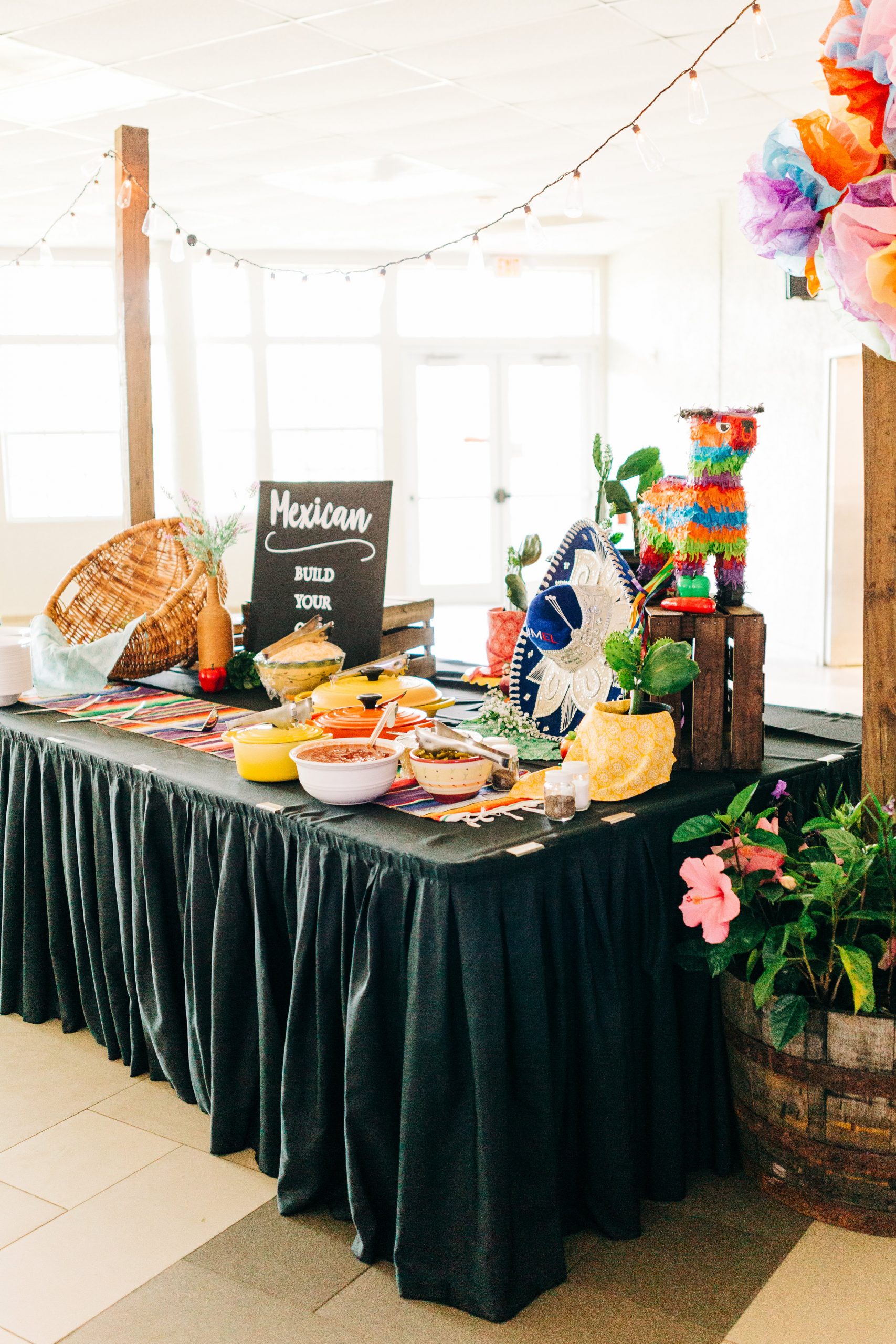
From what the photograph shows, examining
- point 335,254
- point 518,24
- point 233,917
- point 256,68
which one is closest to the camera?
point 233,917

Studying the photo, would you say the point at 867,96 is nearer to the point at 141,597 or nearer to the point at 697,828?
the point at 697,828

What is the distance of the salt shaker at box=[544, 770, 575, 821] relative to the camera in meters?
1.87

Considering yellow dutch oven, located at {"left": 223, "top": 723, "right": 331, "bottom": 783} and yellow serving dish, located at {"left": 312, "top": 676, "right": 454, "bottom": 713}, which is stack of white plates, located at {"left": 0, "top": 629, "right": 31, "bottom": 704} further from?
yellow dutch oven, located at {"left": 223, "top": 723, "right": 331, "bottom": 783}

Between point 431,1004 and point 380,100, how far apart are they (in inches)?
199

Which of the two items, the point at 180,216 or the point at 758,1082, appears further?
→ the point at 180,216

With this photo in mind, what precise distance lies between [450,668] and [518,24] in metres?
2.86

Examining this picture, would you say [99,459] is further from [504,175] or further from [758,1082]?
[758,1082]

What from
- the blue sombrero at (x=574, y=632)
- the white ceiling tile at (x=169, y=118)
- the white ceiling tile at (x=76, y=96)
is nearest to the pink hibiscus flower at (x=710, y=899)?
the blue sombrero at (x=574, y=632)

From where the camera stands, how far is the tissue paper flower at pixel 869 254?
0.95m

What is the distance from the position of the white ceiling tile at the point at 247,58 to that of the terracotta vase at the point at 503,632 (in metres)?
3.10

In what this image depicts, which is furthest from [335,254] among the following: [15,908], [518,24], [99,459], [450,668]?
[15,908]

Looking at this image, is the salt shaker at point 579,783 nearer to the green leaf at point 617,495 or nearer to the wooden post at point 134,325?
the green leaf at point 617,495

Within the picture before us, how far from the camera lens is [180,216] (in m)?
8.09

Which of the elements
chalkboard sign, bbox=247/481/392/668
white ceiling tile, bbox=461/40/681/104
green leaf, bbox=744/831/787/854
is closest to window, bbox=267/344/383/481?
white ceiling tile, bbox=461/40/681/104
